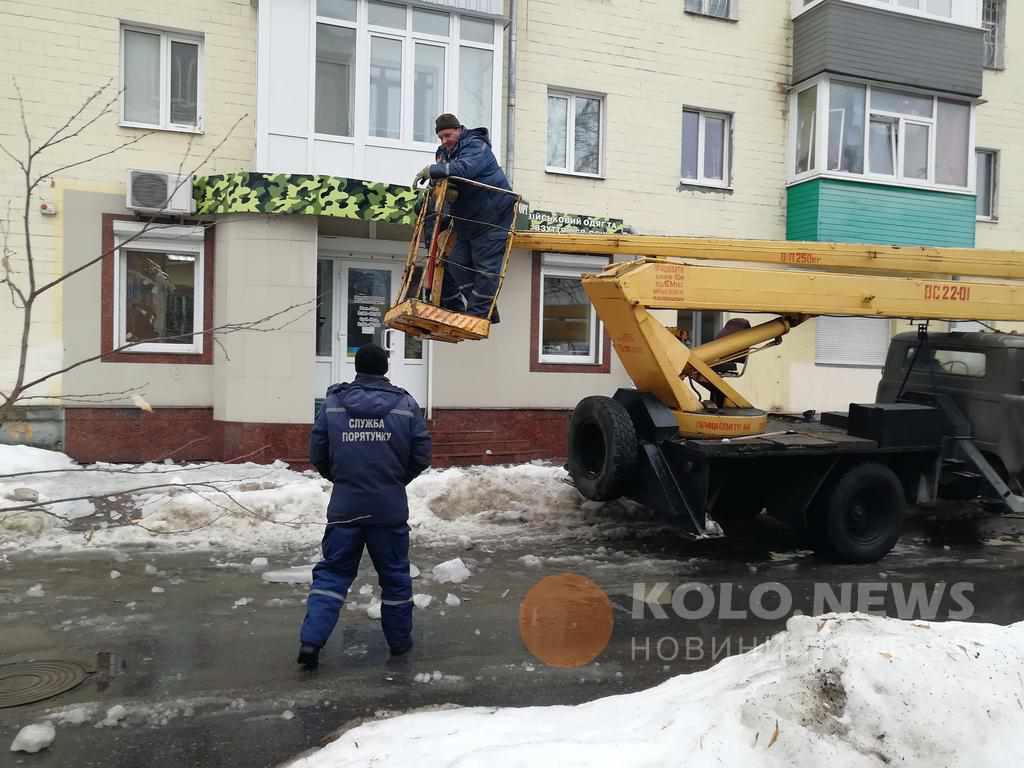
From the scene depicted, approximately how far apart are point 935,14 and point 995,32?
2.53 m

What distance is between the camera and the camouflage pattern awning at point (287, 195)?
1045 cm

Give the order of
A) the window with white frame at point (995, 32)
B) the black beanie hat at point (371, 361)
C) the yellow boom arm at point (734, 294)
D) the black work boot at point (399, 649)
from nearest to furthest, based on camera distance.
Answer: the black work boot at point (399, 649) → the black beanie hat at point (371, 361) → the yellow boom arm at point (734, 294) → the window with white frame at point (995, 32)

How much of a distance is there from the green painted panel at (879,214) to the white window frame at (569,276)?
3.67m

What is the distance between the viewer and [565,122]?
13086mm

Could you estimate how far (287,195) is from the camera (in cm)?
1048

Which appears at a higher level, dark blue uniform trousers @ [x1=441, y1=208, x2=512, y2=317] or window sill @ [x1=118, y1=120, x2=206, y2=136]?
window sill @ [x1=118, y1=120, x2=206, y2=136]

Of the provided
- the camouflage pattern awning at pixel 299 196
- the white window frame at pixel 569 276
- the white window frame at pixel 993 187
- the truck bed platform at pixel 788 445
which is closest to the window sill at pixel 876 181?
the white window frame at pixel 993 187

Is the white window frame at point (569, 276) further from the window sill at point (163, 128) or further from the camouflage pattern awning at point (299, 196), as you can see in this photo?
the window sill at point (163, 128)

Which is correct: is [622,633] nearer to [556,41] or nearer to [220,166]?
[220,166]

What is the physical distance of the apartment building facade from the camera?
35.2 ft

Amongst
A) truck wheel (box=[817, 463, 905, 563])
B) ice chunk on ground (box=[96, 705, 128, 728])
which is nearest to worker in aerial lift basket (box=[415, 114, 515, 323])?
truck wheel (box=[817, 463, 905, 563])

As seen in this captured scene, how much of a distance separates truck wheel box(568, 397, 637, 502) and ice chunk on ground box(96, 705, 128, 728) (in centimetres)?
415

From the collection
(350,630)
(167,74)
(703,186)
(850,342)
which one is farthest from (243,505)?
(850,342)

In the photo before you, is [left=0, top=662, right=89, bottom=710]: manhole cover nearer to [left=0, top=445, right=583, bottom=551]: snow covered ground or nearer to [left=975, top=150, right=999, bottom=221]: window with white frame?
[left=0, top=445, right=583, bottom=551]: snow covered ground
